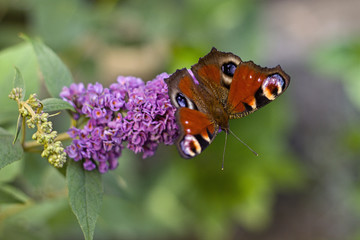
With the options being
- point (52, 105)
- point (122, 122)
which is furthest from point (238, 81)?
point (52, 105)

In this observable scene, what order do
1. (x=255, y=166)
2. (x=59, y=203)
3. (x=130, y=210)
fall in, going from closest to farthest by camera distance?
(x=59, y=203), (x=130, y=210), (x=255, y=166)

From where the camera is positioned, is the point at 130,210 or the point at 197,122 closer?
the point at 197,122

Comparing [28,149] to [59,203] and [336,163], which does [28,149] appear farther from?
[336,163]

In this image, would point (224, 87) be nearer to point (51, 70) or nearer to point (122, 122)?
point (122, 122)

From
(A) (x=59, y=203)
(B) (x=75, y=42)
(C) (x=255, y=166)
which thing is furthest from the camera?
(C) (x=255, y=166)

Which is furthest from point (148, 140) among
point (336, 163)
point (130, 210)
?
point (336, 163)

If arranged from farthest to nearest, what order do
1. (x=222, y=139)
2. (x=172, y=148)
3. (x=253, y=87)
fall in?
A: (x=172, y=148) < (x=222, y=139) < (x=253, y=87)
